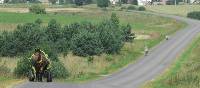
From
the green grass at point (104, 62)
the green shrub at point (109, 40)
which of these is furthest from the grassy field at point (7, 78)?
the green shrub at point (109, 40)

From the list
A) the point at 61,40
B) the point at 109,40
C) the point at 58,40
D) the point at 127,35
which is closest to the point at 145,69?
the point at 109,40

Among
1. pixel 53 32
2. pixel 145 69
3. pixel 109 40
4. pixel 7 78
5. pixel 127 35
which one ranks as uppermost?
pixel 7 78

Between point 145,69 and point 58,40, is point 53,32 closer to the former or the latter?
point 58,40

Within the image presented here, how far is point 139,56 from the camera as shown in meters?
76.6

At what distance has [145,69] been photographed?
201 ft

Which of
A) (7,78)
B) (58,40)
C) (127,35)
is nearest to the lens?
(7,78)

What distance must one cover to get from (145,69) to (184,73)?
13322 mm

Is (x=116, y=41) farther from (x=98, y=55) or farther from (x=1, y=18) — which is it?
(x=1, y=18)

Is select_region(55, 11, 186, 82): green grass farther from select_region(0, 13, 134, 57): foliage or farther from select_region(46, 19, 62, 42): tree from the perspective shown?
select_region(46, 19, 62, 42): tree

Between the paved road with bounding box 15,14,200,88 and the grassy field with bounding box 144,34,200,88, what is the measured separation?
1221 millimetres

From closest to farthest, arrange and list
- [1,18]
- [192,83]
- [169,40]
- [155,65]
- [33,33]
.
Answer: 1. [192,83]
2. [155,65]
3. [33,33]
4. [169,40]
5. [1,18]

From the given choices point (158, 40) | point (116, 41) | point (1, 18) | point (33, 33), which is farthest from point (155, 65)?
point (1, 18)

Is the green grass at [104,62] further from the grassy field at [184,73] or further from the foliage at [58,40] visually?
the grassy field at [184,73]

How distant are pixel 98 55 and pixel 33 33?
9.38 meters
